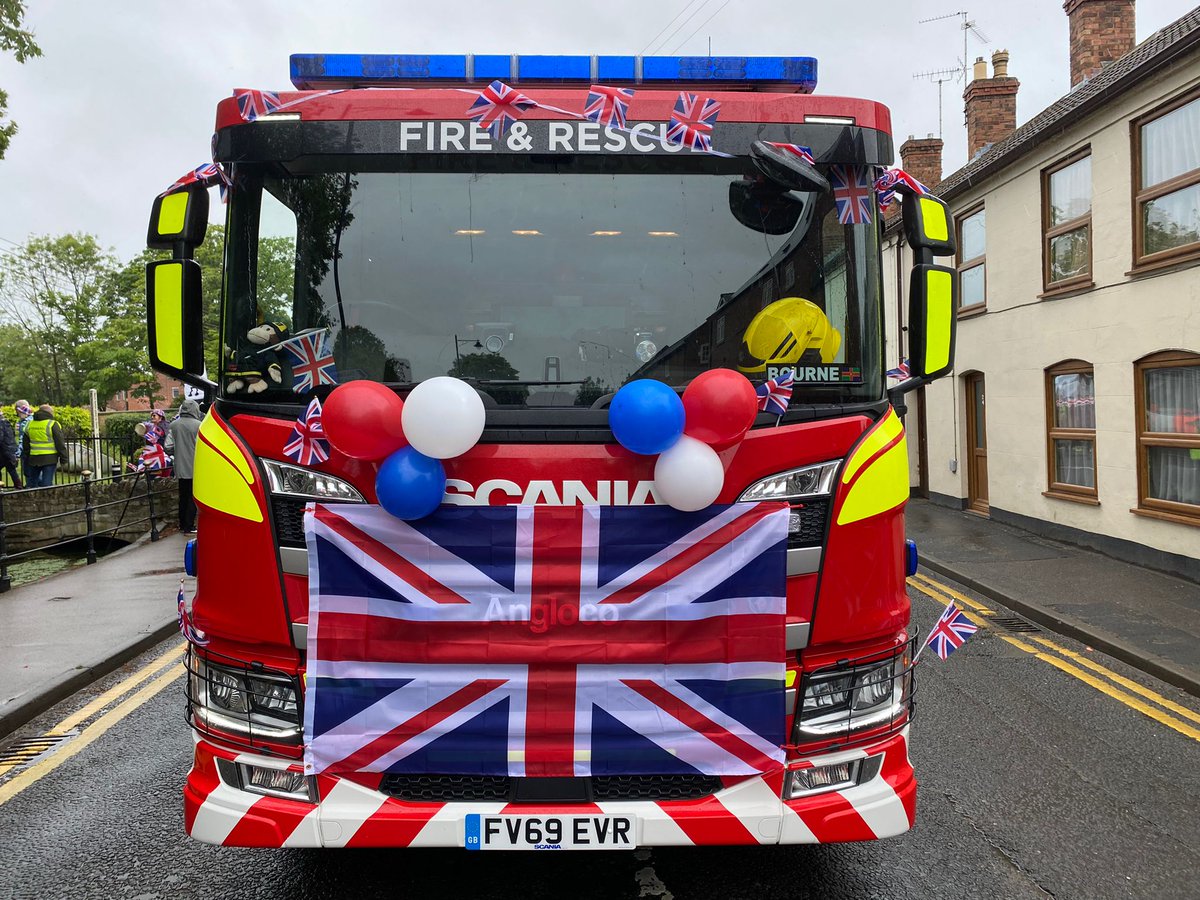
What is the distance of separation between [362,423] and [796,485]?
135 centimetres

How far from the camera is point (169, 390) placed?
65625 mm

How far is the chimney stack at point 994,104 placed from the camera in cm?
1698

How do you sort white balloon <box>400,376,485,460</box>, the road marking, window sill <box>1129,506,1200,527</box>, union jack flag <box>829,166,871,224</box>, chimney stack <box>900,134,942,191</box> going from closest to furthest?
white balloon <box>400,376,485,460</box>
union jack flag <box>829,166,871,224</box>
the road marking
window sill <box>1129,506,1200,527</box>
chimney stack <box>900,134,942,191</box>

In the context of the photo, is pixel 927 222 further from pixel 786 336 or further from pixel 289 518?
pixel 289 518

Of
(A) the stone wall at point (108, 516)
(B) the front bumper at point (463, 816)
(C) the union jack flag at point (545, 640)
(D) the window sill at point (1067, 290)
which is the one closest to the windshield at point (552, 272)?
(C) the union jack flag at point (545, 640)

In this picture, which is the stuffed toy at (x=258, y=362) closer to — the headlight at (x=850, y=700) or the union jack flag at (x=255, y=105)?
the union jack flag at (x=255, y=105)

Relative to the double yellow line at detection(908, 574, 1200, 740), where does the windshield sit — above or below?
above

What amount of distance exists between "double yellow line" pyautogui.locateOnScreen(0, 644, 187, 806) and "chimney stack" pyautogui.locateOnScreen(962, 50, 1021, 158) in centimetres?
1730

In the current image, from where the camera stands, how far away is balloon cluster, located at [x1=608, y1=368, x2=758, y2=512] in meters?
2.43

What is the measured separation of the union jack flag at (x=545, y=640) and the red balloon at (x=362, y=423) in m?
0.19

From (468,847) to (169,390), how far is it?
71916 mm

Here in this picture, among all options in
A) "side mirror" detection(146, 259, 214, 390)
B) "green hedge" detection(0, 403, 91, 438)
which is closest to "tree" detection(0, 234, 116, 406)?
"green hedge" detection(0, 403, 91, 438)

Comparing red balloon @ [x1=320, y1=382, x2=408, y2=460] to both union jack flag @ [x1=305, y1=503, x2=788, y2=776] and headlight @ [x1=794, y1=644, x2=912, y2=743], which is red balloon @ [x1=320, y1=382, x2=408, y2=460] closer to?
union jack flag @ [x1=305, y1=503, x2=788, y2=776]

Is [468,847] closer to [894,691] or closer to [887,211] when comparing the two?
[894,691]
